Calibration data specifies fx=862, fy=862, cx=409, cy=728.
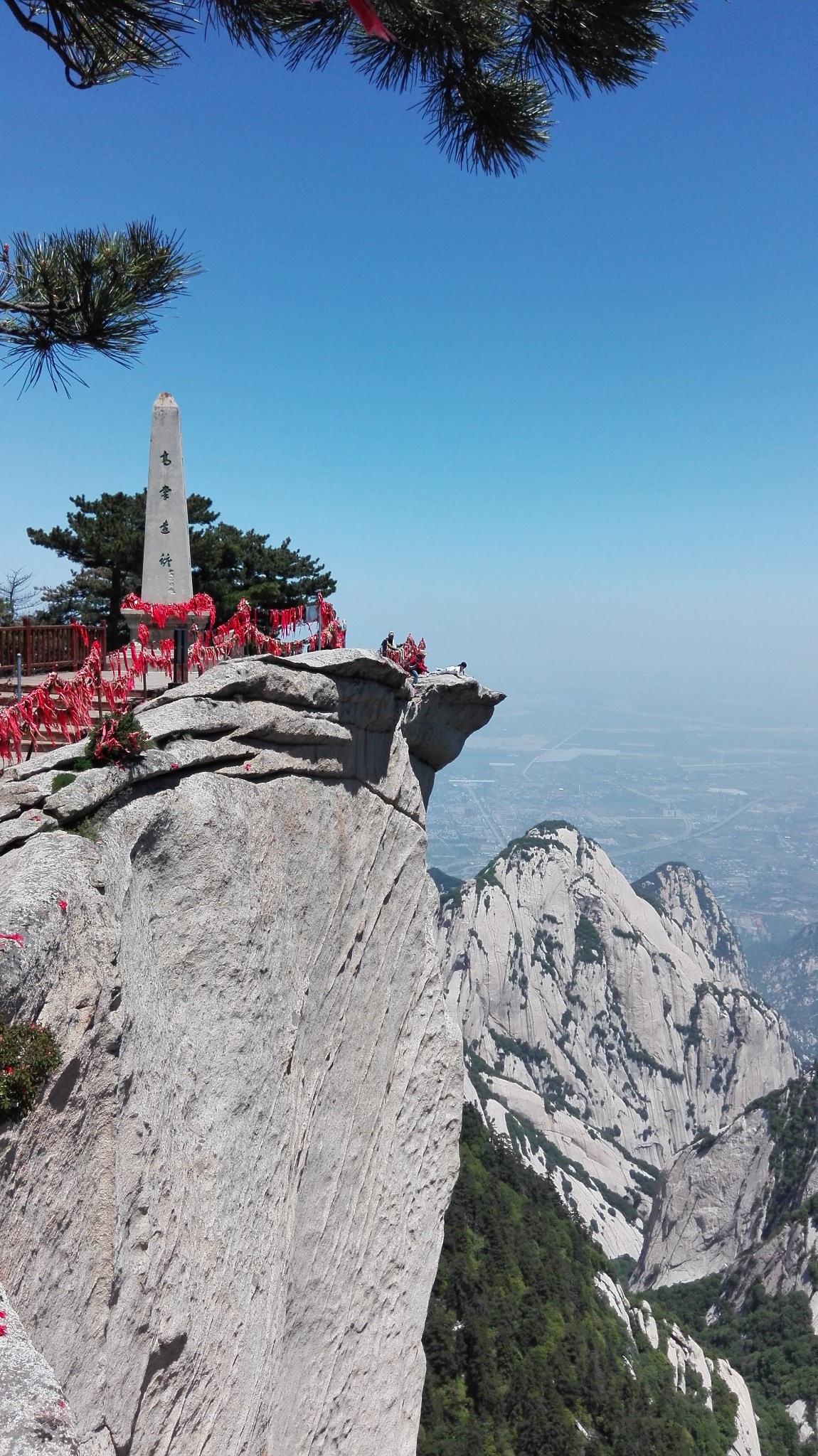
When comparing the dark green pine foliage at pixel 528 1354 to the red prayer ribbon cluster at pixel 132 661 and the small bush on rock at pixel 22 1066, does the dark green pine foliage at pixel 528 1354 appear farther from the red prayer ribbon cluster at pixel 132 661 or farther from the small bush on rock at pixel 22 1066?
the small bush on rock at pixel 22 1066

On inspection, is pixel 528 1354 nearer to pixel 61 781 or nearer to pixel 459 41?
pixel 61 781

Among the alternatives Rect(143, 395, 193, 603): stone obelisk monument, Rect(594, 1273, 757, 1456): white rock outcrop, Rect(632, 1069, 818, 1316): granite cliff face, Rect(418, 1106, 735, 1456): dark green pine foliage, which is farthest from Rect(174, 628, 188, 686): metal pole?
Rect(632, 1069, 818, 1316): granite cliff face

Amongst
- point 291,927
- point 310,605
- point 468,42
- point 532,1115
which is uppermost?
point 468,42

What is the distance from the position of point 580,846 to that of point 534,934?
21230 mm

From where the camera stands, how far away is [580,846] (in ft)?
517

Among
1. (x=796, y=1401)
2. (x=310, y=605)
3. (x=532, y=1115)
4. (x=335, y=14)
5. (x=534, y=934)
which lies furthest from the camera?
(x=534, y=934)

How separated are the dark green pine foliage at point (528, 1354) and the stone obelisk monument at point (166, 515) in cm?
3398

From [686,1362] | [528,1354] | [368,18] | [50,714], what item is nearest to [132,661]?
[50,714]

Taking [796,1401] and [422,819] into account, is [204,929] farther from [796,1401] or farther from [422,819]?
[796,1401]

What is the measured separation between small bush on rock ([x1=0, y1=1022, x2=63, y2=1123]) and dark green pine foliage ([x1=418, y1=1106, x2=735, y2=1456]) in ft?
114

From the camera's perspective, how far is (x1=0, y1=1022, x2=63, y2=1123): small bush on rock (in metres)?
7.95

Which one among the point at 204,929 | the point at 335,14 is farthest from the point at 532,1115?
the point at 335,14

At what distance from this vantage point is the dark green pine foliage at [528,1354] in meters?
38.0

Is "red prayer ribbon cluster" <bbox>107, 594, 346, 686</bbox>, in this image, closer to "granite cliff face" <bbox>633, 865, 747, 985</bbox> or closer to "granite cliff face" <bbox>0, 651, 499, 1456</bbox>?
"granite cliff face" <bbox>0, 651, 499, 1456</bbox>
